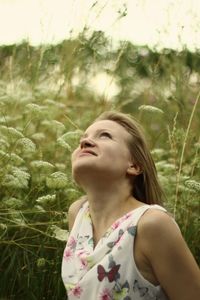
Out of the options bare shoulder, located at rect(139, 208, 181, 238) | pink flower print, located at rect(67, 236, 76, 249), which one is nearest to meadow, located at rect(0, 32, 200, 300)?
pink flower print, located at rect(67, 236, 76, 249)

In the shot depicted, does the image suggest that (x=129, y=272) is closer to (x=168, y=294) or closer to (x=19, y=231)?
(x=168, y=294)

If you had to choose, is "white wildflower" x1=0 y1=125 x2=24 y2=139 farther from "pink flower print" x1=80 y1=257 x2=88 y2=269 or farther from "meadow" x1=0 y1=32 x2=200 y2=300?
"pink flower print" x1=80 y1=257 x2=88 y2=269

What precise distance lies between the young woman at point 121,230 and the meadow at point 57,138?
0.36 m

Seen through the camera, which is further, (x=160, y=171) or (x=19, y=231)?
(x=160, y=171)

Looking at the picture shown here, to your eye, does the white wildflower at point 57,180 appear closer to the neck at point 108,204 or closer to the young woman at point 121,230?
the young woman at point 121,230

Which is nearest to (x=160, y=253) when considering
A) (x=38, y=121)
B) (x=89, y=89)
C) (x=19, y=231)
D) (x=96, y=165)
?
(x=96, y=165)

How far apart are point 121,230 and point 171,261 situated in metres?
0.19

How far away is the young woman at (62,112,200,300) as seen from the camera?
198 centimetres

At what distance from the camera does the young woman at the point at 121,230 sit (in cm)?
198

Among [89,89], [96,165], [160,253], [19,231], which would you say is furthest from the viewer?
[89,89]

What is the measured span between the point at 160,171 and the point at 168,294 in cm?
139

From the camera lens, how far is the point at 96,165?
214 centimetres

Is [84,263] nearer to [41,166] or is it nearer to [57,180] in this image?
[57,180]

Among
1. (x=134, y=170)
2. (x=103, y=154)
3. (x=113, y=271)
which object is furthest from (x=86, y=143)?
(x=113, y=271)
